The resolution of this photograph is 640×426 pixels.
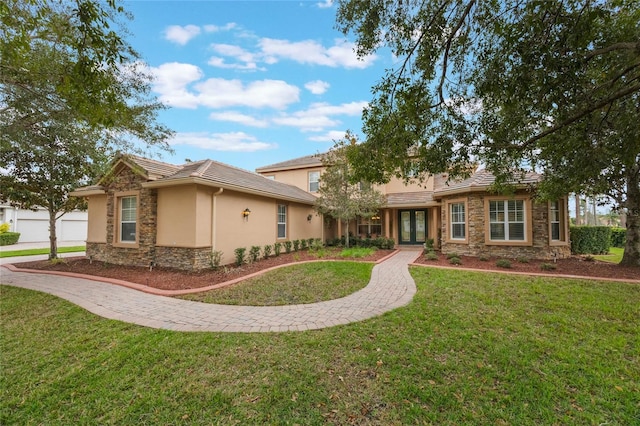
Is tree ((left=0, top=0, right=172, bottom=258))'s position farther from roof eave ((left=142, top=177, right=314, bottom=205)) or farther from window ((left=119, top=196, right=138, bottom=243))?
window ((left=119, top=196, right=138, bottom=243))

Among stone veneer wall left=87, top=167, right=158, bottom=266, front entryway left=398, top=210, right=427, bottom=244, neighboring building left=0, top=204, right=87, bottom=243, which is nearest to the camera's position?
stone veneer wall left=87, top=167, right=158, bottom=266

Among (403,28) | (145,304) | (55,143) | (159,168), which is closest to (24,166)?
(55,143)

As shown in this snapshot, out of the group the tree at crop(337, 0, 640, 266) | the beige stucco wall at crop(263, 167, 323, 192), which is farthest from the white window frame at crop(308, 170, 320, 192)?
the tree at crop(337, 0, 640, 266)

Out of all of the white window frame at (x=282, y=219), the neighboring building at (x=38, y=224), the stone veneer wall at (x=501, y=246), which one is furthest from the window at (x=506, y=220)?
the neighboring building at (x=38, y=224)

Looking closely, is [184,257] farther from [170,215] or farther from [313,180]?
[313,180]

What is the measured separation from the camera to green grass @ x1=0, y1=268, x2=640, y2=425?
2.65 metres

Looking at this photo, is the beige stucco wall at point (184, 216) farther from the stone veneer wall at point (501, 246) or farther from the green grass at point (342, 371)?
the stone veneer wall at point (501, 246)

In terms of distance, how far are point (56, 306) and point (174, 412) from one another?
531cm

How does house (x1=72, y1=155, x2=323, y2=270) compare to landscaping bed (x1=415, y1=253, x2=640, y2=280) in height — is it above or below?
above

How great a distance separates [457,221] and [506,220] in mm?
1878

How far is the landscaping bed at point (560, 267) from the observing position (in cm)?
820

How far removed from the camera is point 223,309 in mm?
5559

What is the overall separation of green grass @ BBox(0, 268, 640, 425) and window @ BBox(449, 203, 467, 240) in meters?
6.80

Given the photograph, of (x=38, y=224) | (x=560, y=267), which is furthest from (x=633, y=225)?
(x=38, y=224)
